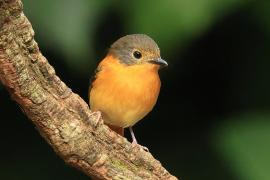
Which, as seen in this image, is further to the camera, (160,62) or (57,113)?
(160,62)

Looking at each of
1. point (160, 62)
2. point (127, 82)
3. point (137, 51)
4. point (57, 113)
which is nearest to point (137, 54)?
point (137, 51)

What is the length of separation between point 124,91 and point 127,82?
61mm

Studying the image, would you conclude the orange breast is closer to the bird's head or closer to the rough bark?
the bird's head

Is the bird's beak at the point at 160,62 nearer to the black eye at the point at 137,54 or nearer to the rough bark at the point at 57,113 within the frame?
the black eye at the point at 137,54

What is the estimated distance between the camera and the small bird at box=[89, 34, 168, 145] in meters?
4.92

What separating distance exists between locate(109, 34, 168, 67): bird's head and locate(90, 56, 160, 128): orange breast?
4cm

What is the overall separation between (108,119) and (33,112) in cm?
156

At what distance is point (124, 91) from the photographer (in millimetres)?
4895

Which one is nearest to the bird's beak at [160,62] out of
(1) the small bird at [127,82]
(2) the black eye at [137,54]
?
(1) the small bird at [127,82]

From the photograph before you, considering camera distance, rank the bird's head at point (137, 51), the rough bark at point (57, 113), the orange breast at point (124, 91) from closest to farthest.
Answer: the rough bark at point (57, 113)
the orange breast at point (124, 91)
the bird's head at point (137, 51)

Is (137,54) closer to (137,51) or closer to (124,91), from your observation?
(137,51)

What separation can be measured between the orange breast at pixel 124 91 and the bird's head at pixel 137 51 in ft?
0.14

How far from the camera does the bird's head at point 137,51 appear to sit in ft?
16.6

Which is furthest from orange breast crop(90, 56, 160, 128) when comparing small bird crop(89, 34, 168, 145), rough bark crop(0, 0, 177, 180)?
rough bark crop(0, 0, 177, 180)
